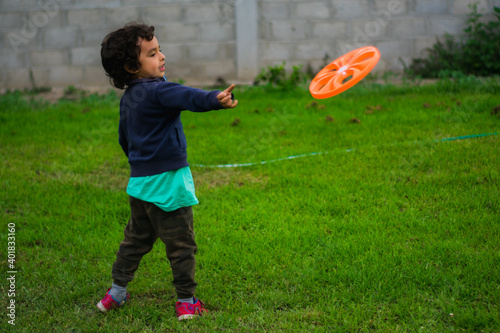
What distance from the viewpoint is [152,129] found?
230 cm

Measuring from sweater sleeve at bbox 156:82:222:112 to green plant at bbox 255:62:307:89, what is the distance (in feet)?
15.8

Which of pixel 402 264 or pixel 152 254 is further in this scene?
pixel 152 254

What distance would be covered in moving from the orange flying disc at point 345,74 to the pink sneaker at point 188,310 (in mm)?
1368

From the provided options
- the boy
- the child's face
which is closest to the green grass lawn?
the boy

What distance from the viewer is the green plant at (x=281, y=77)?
6863 mm

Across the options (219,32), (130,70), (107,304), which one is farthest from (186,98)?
(219,32)

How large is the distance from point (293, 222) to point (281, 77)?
4211 millimetres

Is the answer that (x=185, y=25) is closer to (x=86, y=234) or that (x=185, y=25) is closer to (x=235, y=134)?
(x=235, y=134)

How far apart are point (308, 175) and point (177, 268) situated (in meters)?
1.95

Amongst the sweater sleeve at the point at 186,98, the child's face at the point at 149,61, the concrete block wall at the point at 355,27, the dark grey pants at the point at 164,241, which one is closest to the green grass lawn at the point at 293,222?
the dark grey pants at the point at 164,241

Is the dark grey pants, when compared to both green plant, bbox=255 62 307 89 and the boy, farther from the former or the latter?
green plant, bbox=255 62 307 89

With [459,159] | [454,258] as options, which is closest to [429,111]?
[459,159]

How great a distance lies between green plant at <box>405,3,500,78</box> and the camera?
6887 mm

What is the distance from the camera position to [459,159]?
4.04 m
